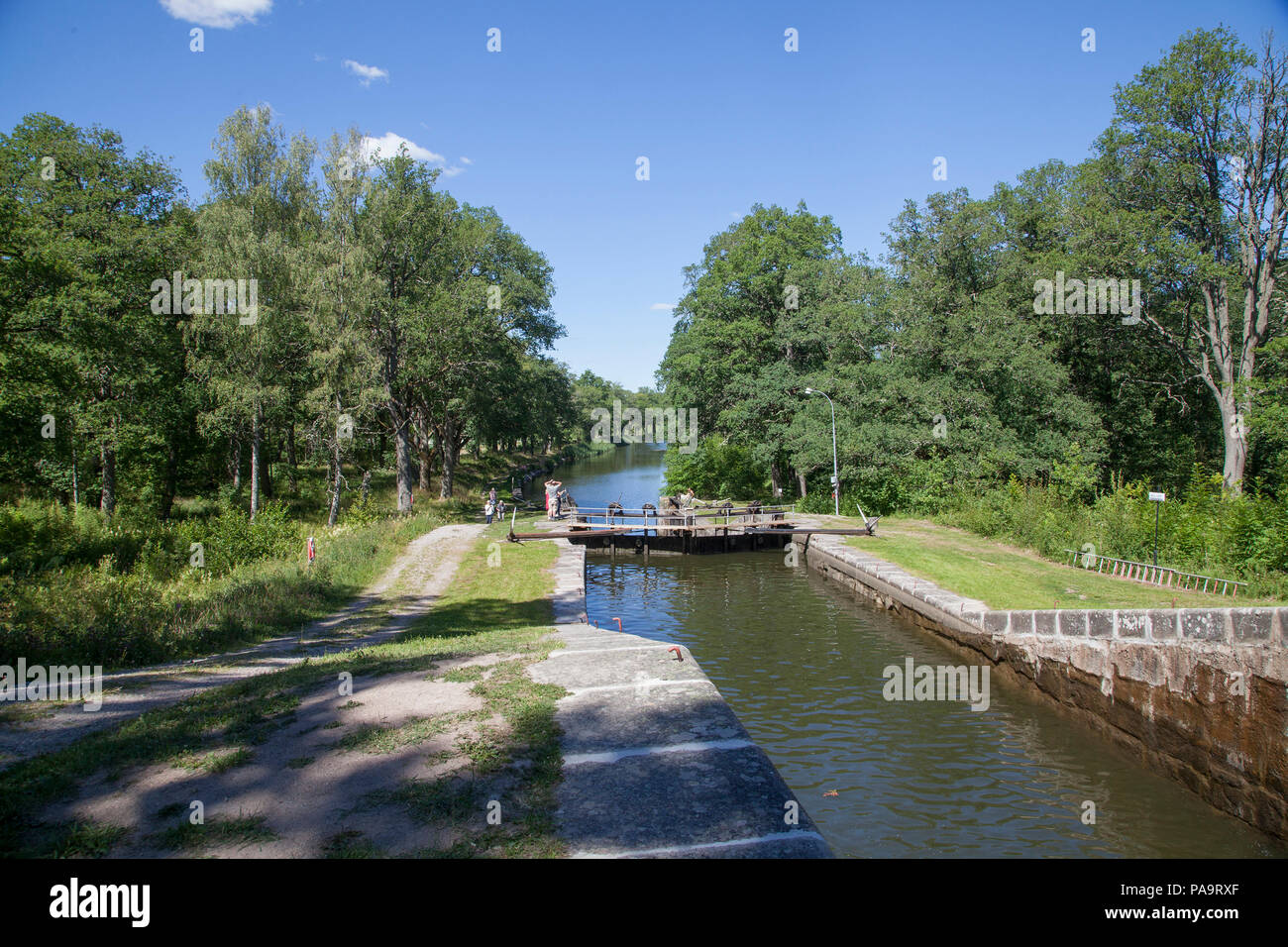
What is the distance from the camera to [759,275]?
39438 mm

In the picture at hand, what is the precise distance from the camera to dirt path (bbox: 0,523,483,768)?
7780 mm

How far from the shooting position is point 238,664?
37.3 feet

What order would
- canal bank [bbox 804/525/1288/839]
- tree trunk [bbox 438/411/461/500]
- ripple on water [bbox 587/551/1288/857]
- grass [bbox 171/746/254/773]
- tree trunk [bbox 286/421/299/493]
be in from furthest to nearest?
tree trunk [bbox 438/411/461/500]
tree trunk [bbox 286/421/299/493]
ripple on water [bbox 587/551/1288/857]
canal bank [bbox 804/525/1288/839]
grass [bbox 171/746/254/773]

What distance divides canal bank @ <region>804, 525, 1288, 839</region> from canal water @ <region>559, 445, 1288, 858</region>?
356mm

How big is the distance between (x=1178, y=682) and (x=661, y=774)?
859 centimetres

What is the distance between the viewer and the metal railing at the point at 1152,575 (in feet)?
49.5

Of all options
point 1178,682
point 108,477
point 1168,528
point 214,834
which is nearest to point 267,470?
point 108,477

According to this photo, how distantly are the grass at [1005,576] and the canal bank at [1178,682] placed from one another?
1.97 m

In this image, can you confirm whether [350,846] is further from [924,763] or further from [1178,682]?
[1178,682]

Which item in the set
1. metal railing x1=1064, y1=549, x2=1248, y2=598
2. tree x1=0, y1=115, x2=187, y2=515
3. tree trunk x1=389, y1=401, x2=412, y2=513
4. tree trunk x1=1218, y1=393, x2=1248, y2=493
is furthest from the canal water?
tree x1=0, y1=115, x2=187, y2=515

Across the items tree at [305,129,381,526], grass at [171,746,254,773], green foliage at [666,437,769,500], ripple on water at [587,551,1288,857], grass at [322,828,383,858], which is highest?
tree at [305,129,381,526]

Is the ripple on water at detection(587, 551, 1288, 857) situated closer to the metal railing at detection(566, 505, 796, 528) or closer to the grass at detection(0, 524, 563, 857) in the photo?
the grass at detection(0, 524, 563, 857)
